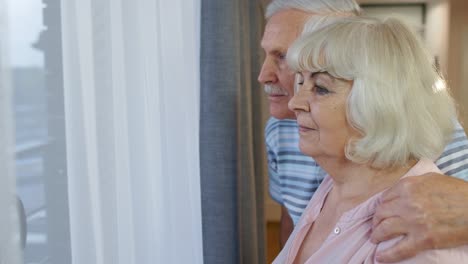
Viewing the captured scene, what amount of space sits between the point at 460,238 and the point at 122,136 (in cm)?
67

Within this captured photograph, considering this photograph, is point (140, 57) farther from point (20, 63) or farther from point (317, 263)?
point (317, 263)

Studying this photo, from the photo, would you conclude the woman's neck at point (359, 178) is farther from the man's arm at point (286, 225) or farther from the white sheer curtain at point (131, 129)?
the man's arm at point (286, 225)

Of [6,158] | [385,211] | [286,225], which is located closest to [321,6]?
[385,211]

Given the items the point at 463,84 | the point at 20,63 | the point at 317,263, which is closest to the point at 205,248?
the point at 317,263

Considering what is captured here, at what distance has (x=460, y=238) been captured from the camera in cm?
85

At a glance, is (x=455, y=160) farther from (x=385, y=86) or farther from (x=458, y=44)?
(x=458, y=44)

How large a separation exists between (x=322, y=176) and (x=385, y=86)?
25.8 inches

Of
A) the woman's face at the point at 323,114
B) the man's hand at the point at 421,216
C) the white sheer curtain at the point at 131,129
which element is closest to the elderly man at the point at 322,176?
the man's hand at the point at 421,216

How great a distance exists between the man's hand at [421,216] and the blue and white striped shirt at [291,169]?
0.48m

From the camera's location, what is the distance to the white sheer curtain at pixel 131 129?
0.88 metres

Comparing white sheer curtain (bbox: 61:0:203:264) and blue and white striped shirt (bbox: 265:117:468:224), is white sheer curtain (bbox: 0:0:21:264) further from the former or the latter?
blue and white striped shirt (bbox: 265:117:468:224)

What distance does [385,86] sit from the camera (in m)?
0.92

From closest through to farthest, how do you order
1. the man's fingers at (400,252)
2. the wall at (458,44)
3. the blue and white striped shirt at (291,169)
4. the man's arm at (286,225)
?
the man's fingers at (400,252), the blue and white striped shirt at (291,169), the man's arm at (286,225), the wall at (458,44)

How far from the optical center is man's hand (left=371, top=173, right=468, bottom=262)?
849 millimetres
